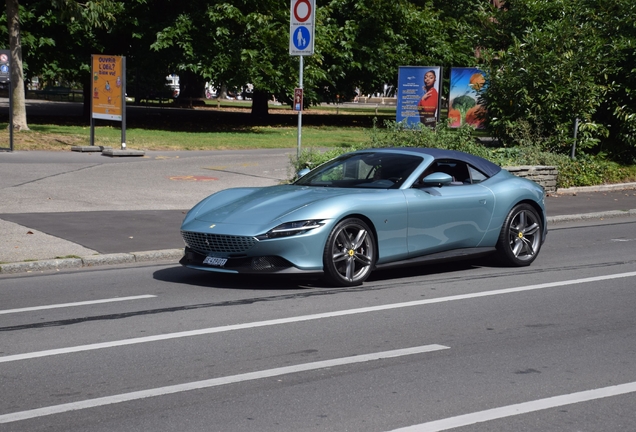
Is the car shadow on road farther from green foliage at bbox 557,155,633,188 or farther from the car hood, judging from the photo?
green foliage at bbox 557,155,633,188

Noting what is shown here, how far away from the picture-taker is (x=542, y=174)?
1836 cm

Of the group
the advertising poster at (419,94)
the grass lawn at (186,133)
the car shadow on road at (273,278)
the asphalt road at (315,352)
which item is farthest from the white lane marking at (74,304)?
the advertising poster at (419,94)

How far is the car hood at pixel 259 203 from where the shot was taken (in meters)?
8.87

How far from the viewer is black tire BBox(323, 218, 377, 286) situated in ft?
29.0

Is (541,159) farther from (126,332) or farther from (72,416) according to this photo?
(72,416)

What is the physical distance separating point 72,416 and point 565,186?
1607 centimetres

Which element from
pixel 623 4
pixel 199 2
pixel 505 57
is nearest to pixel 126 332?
pixel 505 57

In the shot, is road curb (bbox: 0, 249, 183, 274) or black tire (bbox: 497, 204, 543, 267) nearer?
road curb (bbox: 0, 249, 183, 274)

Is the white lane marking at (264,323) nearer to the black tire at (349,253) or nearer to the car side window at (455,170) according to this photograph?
the black tire at (349,253)

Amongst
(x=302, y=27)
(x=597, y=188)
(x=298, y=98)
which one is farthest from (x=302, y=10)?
(x=597, y=188)

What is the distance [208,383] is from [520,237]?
19.1 ft

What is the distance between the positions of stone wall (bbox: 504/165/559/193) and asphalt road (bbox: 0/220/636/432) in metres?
7.87

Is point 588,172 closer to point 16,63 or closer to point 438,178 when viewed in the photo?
point 438,178

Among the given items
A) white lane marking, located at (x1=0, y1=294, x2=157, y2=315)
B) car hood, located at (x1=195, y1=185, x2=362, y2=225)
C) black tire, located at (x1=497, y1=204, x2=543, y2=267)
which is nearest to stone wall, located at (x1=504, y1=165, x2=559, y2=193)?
black tire, located at (x1=497, y1=204, x2=543, y2=267)
